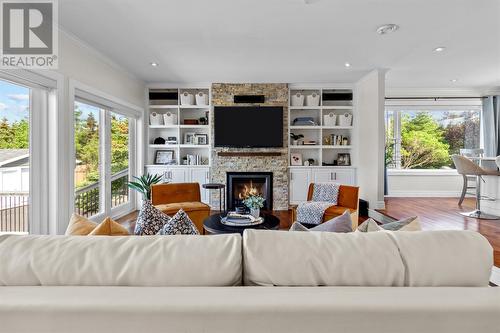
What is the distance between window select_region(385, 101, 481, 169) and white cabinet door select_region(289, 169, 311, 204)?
2.21m

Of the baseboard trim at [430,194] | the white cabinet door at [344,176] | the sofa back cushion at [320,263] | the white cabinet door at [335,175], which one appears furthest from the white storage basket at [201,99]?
the sofa back cushion at [320,263]

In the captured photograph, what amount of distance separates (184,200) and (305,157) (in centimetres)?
292

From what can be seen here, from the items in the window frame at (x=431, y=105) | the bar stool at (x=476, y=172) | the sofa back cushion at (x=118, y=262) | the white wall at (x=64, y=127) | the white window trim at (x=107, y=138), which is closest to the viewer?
the sofa back cushion at (x=118, y=262)

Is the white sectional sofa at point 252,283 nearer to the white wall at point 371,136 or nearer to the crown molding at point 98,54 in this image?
the crown molding at point 98,54

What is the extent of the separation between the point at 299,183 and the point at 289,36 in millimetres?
2996

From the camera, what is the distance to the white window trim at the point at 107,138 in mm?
3359

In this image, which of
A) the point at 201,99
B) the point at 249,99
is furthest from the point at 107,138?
the point at 249,99

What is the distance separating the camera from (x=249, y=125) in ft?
17.9

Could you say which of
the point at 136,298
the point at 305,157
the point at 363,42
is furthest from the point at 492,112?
the point at 136,298

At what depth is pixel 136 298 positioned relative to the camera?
2.68 feet

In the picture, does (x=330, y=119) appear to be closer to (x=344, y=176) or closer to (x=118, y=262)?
(x=344, y=176)

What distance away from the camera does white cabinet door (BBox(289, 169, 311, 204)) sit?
555cm

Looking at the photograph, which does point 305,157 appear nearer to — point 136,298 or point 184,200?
point 184,200

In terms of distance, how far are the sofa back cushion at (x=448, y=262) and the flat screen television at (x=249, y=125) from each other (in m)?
4.58
